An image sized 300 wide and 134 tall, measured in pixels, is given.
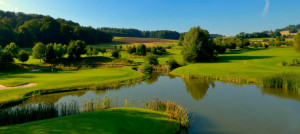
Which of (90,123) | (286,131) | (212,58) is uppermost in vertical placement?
(212,58)

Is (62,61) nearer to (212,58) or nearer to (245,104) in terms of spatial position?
(212,58)

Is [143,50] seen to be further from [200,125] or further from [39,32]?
[39,32]

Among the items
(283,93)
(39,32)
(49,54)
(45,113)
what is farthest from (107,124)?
(39,32)

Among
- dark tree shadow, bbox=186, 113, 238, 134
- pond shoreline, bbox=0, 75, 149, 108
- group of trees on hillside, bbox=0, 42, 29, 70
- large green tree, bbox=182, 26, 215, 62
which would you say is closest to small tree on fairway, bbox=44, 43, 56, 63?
group of trees on hillside, bbox=0, 42, 29, 70

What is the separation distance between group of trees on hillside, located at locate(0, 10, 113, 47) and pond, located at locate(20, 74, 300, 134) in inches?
3361

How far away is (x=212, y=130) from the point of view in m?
14.0

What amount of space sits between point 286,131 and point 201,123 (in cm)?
647

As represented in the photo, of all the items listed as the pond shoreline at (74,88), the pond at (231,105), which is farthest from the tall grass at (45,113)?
the pond shoreline at (74,88)

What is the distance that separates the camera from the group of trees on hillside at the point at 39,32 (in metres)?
87.6

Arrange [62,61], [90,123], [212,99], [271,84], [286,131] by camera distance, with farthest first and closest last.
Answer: [62,61], [271,84], [212,99], [286,131], [90,123]

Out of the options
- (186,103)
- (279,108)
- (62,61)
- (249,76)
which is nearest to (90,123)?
(186,103)

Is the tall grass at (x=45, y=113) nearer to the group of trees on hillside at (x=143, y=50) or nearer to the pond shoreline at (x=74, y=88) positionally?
the pond shoreline at (x=74, y=88)

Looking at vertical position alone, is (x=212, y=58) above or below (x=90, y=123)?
above

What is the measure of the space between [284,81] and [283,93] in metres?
2.87
